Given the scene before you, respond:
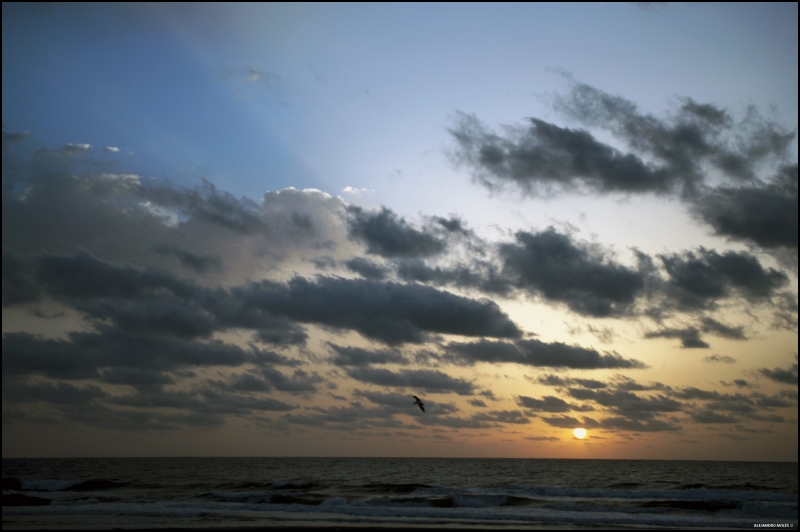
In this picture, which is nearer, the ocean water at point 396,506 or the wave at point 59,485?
the ocean water at point 396,506

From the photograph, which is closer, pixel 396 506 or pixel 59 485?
pixel 396 506

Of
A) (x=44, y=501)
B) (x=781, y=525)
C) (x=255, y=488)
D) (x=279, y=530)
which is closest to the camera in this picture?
(x=279, y=530)

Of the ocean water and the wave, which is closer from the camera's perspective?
the ocean water

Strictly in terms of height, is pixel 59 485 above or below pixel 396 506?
below

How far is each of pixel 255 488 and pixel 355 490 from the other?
1233 centimetres

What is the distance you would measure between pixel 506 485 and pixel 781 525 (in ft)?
105

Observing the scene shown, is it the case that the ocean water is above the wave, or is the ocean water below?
above

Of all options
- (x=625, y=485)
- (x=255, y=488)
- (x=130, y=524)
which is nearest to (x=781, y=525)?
(x=625, y=485)

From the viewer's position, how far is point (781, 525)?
37812 millimetres

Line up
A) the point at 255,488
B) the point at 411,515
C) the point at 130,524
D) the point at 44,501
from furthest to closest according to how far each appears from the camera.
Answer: the point at 255,488 → the point at 44,501 → the point at 411,515 → the point at 130,524

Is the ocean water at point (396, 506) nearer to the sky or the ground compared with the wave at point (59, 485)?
nearer to the sky

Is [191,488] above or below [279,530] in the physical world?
below

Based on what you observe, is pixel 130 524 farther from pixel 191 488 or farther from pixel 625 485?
pixel 625 485

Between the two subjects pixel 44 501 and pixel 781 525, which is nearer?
pixel 781 525
